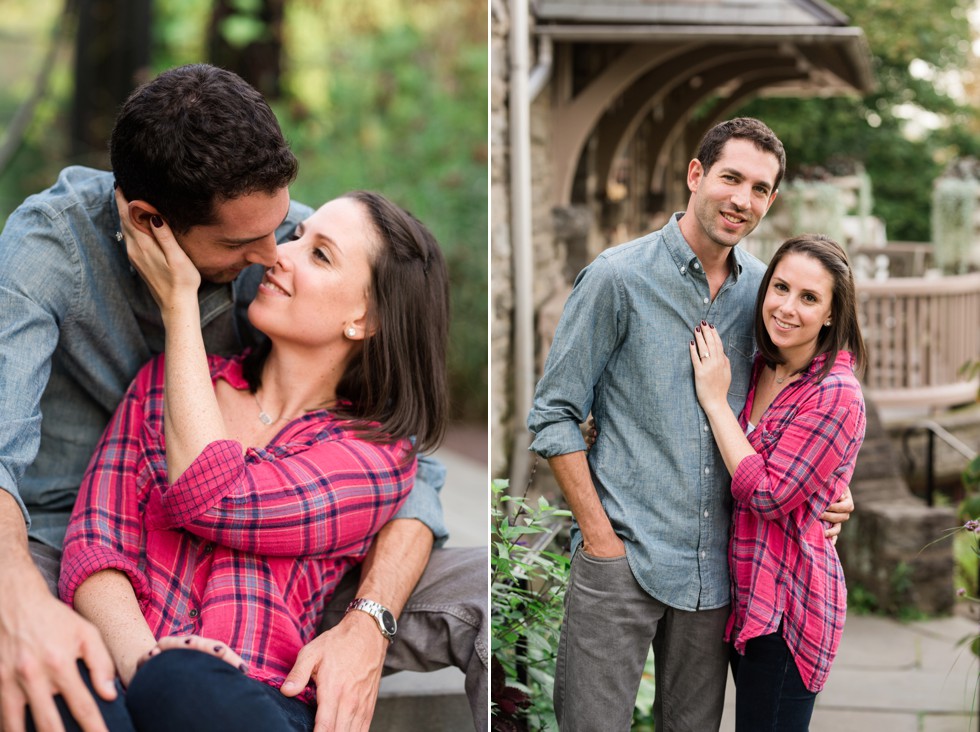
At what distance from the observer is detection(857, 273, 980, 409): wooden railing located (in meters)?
6.88

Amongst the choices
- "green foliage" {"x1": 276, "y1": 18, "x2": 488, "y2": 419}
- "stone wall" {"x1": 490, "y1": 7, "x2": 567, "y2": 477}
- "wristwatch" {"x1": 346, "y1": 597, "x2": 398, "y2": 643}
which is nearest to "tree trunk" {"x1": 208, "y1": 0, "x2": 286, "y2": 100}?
"green foliage" {"x1": 276, "y1": 18, "x2": 488, "y2": 419}

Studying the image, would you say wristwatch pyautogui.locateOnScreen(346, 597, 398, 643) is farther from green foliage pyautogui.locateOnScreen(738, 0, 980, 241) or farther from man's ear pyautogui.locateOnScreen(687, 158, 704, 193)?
green foliage pyautogui.locateOnScreen(738, 0, 980, 241)

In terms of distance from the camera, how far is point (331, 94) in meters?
8.03

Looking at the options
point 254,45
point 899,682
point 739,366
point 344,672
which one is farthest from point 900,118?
point 344,672

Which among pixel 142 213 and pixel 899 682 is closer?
pixel 142 213

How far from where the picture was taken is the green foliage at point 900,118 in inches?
658

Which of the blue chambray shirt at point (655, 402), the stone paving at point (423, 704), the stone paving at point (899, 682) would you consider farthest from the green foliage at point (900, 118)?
the blue chambray shirt at point (655, 402)

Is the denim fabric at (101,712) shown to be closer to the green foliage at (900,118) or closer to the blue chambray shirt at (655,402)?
the blue chambray shirt at (655,402)

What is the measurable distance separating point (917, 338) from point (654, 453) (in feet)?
18.1

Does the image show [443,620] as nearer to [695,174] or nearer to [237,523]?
[237,523]

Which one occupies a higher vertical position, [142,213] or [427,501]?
[142,213]

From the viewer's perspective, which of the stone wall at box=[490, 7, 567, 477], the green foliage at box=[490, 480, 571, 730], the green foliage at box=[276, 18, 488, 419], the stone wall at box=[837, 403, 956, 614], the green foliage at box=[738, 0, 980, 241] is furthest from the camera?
the green foliage at box=[738, 0, 980, 241]

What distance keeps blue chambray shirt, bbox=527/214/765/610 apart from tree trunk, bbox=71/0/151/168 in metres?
4.12

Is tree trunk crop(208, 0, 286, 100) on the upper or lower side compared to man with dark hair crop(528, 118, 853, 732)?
upper
